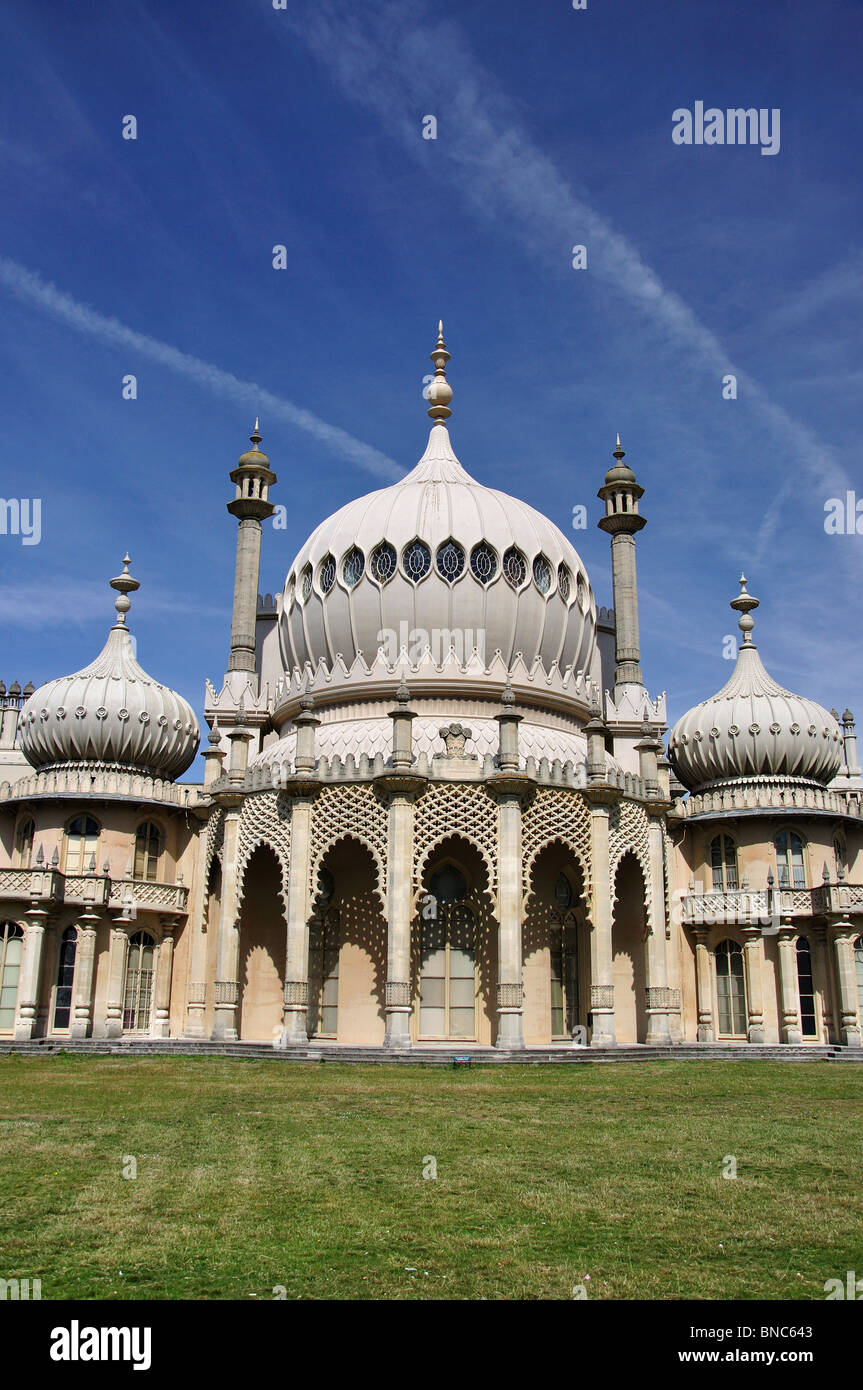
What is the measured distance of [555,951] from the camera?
27844mm

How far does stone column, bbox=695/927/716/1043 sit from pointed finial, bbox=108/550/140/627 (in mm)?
18589

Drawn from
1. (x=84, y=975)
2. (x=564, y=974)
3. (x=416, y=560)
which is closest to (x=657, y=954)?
(x=564, y=974)

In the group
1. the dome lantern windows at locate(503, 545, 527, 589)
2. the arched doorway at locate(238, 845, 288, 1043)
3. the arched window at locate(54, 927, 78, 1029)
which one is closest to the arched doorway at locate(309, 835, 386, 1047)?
the arched doorway at locate(238, 845, 288, 1043)

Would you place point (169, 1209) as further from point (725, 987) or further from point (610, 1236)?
point (725, 987)

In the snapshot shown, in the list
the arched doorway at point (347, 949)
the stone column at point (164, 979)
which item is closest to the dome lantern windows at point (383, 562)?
the arched doorway at point (347, 949)

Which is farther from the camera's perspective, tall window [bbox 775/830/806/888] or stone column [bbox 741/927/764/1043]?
tall window [bbox 775/830/806/888]

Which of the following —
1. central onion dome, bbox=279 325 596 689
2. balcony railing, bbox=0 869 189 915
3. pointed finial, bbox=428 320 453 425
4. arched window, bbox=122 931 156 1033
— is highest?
pointed finial, bbox=428 320 453 425

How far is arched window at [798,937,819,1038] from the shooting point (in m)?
29.6

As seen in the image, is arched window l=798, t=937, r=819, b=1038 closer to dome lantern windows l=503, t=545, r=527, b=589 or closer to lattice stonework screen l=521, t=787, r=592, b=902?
lattice stonework screen l=521, t=787, r=592, b=902

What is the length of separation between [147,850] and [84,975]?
4.10 metres

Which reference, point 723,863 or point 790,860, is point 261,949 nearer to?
point 723,863

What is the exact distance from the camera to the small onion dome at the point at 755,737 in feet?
107

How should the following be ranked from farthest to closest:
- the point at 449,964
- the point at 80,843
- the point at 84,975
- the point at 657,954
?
1. the point at 80,843
2. the point at 84,975
3. the point at 657,954
4. the point at 449,964
